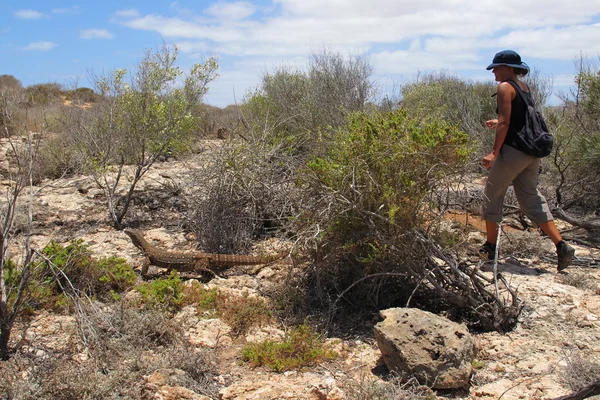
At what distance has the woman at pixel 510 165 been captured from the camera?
194 inches

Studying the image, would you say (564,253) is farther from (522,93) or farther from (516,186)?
(522,93)

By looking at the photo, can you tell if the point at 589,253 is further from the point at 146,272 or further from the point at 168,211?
the point at 168,211

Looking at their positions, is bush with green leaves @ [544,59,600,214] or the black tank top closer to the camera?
the black tank top

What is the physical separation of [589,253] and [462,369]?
11.4 feet

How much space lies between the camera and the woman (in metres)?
4.93

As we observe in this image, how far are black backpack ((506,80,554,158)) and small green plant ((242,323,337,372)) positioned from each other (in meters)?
2.51

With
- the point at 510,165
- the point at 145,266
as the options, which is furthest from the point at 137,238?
the point at 510,165

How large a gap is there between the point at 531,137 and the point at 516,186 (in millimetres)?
545

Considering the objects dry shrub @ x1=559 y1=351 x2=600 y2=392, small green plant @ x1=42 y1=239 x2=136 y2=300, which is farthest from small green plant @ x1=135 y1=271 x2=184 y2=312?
dry shrub @ x1=559 y1=351 x2=600 y2=392

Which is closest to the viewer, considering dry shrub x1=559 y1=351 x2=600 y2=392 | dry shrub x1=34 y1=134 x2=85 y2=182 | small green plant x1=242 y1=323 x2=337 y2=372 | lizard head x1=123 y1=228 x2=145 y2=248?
dry shrub x1=559 y1=351 x2=600 y2=392

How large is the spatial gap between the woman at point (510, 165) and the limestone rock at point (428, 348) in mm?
1724

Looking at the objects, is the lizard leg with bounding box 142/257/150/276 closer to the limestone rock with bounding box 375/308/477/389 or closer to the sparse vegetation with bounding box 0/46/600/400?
the sparse vegetation with bounding box 0/46/600/400

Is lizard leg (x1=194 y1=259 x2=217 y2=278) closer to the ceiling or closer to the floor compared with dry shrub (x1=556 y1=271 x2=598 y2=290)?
closer to the ceiling

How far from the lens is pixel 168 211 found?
8820 mm
